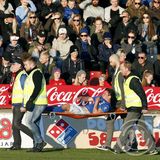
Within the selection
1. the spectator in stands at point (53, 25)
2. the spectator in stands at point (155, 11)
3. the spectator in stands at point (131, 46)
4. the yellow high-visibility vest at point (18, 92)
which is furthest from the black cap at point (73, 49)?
the yellow high-visibility vest at point (18, 92)

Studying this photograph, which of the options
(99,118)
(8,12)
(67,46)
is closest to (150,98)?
(99,118)

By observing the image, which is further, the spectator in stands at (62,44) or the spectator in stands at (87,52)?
the spectator in stands at (87,52)

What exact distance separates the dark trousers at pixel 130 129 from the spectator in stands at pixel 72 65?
4.50 metres

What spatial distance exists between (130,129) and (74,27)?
652 centimetres

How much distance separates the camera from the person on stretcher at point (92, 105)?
21.7 m

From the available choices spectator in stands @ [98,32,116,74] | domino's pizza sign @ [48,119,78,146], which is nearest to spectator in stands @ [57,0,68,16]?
spectator in stands @ [98,32,116,74]

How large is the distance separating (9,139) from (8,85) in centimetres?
164

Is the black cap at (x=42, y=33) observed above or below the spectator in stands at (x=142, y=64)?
above

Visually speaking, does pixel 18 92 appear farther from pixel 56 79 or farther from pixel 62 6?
pixel 62 6

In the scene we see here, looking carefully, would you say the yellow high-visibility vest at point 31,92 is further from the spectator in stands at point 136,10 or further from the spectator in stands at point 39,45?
the spectator in stands at point 136,10

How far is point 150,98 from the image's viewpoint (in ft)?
77.4

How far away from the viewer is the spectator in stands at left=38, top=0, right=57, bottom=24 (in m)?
27.4

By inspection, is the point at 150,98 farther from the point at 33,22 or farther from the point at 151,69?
the point at 33,22

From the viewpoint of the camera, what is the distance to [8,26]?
26234 millimetres
